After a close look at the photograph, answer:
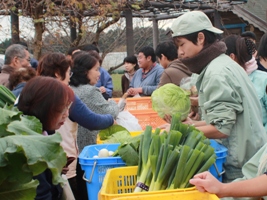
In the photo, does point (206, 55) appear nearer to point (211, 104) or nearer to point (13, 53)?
point (211, 104)

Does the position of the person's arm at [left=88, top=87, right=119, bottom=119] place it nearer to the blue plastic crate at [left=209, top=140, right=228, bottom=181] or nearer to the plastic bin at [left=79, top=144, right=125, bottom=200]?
the plastic bin at [left=79, top=144, right=125, bottom=200]

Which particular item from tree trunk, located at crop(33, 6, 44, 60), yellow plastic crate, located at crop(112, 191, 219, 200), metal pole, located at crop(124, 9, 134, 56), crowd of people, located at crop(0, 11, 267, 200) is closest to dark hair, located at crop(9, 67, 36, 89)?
crowd of people, located at crop(0, 11, 267, 200)

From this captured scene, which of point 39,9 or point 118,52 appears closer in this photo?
point 39,9

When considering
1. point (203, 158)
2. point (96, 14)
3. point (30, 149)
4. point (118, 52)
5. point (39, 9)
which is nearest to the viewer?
point (30, 149)

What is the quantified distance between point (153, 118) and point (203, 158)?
86.7 inches

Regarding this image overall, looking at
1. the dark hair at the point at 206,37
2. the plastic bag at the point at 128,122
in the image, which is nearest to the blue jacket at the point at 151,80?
the plastic bag at the point at 128,122

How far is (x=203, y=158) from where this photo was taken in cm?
226

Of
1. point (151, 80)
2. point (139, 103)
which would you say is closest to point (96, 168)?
point (139, 103)

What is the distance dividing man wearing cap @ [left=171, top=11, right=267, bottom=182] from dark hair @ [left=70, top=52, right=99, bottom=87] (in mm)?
1658

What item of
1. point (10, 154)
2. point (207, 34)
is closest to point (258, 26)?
point (207, 34)

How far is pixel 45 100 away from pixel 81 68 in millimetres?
2032

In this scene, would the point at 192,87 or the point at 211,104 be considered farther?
the point at 192,87

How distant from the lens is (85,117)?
12.5 feet

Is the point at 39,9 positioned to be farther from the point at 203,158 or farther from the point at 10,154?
the point at 10,154
